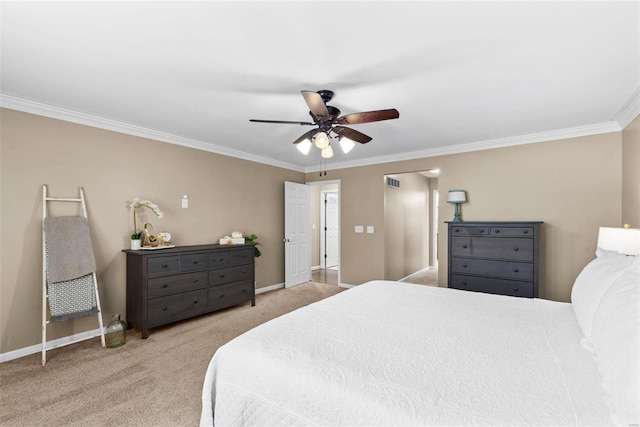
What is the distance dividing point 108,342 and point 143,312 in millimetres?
403

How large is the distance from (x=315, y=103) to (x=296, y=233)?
3.89 meters

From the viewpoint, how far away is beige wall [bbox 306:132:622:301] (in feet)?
11.8

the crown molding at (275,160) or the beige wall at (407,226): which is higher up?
the crown molding at (275,160)

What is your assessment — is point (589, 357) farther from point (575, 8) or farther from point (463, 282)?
point (463, 282)

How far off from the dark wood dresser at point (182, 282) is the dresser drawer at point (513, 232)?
3418 mm

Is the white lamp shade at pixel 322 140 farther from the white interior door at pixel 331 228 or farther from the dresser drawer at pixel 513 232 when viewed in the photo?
the white interior door at pixel 331 228

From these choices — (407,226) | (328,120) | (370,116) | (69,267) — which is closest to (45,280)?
(69,267)

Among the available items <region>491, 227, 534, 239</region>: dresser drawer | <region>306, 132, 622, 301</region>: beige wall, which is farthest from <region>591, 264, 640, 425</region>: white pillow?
<region>306, 132, 622, 301</region>: beige wall

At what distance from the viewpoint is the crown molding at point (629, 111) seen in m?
2.72

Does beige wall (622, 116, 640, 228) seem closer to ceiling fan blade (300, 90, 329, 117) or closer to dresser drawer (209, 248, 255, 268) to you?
ceiling fan blade (300, 90, 329, 117)

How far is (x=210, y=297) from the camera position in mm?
3922

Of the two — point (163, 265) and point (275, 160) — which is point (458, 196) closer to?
point (275, 160)

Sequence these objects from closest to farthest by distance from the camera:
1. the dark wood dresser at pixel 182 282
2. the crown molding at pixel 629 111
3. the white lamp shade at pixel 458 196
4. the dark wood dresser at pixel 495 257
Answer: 1. the crown molding at pixel 629 111
2. the dark wood dresser at pixel 182 282
3. the dark wood dresser at pixel 495 257
4. the white lamp shade at pixel 458 196

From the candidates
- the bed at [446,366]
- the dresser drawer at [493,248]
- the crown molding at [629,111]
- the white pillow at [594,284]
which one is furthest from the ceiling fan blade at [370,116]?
the dresser drawer at [493,248]
